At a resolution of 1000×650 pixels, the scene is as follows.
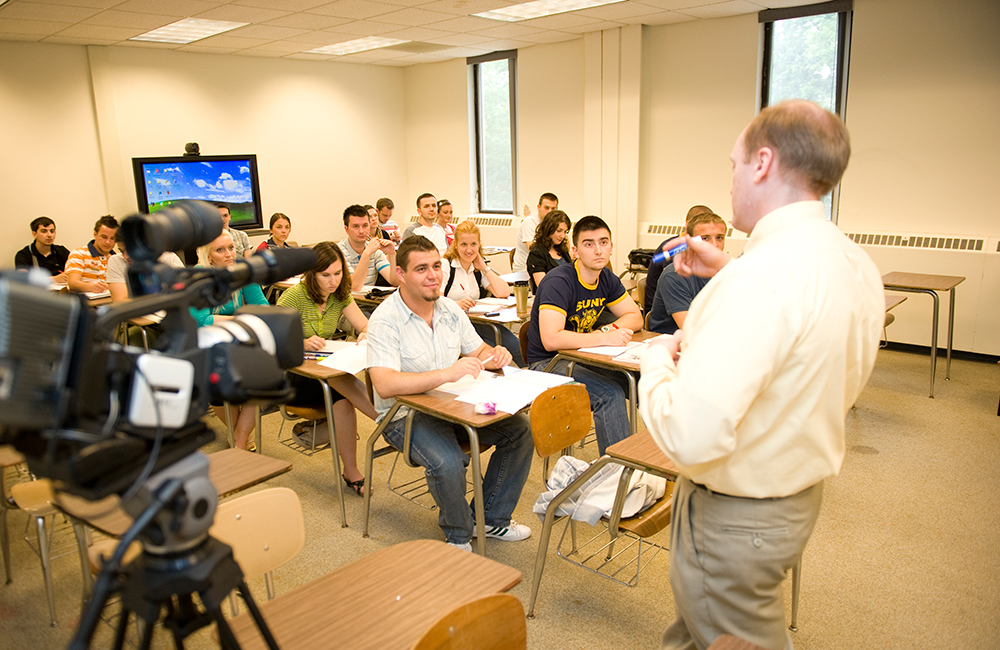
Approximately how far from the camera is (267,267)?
3.48ft

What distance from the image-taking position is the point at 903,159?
18.6ft

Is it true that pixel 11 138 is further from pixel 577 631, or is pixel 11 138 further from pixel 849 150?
pixel 849 150

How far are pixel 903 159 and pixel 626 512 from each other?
493 cm

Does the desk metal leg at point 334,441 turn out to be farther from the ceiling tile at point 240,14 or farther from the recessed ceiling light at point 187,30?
the recessed ceiling light at point 187,30

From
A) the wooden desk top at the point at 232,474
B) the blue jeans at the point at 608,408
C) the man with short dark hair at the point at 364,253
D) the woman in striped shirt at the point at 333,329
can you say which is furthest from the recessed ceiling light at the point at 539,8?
the wooden desk top at the point at 232,474

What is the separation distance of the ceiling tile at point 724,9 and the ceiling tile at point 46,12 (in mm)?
5011

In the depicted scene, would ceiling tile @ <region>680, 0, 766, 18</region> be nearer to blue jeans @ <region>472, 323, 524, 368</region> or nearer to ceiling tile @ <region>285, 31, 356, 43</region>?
ceiling tile @ <region>285, 31, 356, 43</region>

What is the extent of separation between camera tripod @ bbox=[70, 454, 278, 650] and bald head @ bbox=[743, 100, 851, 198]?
1.03 meters

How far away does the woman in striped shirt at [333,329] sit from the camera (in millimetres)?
3369

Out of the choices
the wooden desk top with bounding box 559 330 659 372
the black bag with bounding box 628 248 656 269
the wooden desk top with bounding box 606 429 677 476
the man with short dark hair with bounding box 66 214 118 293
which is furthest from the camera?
the black bag with bounding box 628 248 656 269

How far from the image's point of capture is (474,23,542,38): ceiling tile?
685cm

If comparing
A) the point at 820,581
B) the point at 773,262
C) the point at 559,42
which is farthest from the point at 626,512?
the point at 559,42

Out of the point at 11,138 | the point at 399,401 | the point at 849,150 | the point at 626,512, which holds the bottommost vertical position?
the point at 626,512

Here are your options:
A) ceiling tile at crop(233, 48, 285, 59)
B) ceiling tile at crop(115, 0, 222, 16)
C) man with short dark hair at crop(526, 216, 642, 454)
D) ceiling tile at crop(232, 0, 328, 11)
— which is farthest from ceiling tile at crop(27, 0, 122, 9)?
man with short dark hair at crop(526, 216, 642, 454)
